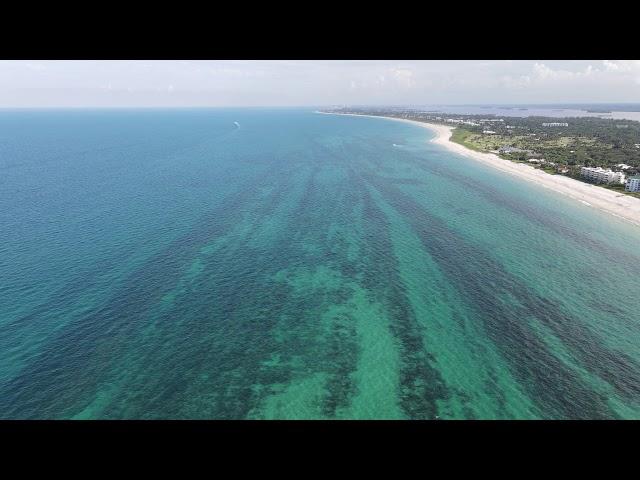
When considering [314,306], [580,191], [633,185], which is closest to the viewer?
[314,306]

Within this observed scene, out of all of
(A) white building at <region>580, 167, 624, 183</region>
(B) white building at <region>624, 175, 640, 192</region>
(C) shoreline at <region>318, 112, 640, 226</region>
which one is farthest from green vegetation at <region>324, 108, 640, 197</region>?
(C) shoreline at <region>318, 112, 640, 226</region>

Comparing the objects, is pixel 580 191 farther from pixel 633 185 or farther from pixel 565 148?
pixel 565 148

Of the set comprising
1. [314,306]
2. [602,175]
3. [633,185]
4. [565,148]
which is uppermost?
[565,148]

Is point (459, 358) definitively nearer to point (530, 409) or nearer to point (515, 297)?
point (530, 409)

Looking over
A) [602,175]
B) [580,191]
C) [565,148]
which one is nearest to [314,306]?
[580,191]

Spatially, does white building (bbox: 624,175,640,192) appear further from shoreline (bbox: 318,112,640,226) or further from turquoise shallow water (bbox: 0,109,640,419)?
turquoise shallow water (bbox: 0,109,640,419)
